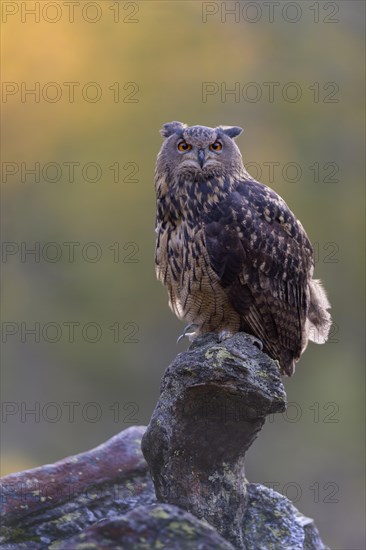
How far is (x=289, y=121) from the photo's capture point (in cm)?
1206

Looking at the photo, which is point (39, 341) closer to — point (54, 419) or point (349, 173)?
point (54, 419)

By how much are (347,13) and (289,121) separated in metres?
1.74

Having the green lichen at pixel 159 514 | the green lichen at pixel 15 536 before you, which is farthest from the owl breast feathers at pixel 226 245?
the green lichen at pixel 159 514

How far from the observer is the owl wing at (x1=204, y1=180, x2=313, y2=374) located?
427cm

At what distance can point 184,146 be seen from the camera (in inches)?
171

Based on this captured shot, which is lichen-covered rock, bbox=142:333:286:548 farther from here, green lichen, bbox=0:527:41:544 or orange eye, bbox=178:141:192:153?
orange eye, bbox=178:141:192:153

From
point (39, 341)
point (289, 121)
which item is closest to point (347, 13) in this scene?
point (289, 121)

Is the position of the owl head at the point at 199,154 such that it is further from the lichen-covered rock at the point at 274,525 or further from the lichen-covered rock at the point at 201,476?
the lichen-covered rock at the point at 274,525

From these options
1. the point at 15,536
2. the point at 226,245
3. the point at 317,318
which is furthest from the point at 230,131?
the point at 15,536

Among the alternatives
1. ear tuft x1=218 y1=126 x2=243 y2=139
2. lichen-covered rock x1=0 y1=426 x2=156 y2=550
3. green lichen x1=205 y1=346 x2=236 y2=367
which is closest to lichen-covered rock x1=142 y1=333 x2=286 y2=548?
green lichen x1=205 y1=346 x2=236 y2=367

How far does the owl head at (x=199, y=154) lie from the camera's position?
4316 mm

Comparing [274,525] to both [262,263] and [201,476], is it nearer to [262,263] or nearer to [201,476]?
[201,476]

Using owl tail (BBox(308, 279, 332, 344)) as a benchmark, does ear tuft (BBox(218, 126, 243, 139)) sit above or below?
above

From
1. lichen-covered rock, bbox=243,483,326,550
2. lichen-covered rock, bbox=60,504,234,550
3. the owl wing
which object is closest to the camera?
lichen-covered rock, bbox=60,504,234,550
